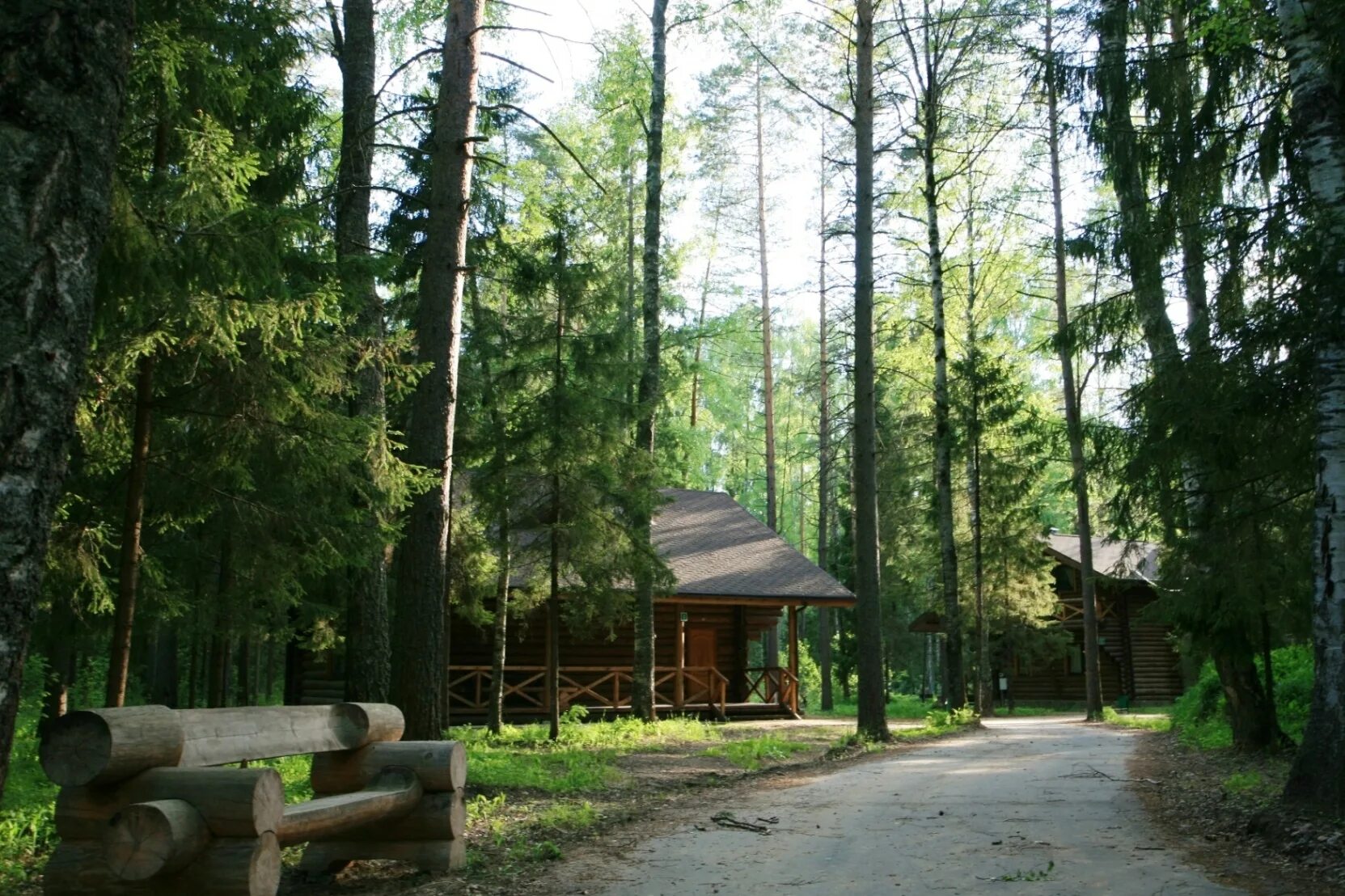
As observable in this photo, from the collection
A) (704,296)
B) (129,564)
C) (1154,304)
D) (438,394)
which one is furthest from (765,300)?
(129,564)

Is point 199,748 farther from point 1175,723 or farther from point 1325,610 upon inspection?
point 1175,723

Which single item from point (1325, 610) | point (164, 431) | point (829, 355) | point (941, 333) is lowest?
point (1325, 610)

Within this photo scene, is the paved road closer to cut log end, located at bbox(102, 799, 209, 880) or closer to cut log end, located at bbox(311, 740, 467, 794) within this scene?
cut log end, located at bbox(311, 740, 467, 794)

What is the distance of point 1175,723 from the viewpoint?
18734mm

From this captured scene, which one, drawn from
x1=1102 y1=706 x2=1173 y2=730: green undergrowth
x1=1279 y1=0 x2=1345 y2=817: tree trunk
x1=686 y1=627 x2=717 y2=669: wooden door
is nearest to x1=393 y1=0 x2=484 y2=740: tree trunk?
x1=1279 y1=0 x2=1345 y2=817: tree trunk

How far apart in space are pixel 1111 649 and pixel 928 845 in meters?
30.7

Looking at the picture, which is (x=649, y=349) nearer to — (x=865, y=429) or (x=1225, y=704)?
(x=865, y=429)

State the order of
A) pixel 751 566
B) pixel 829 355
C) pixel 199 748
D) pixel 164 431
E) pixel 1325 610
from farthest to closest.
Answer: pixel 829 355
pixel 751 566
pixel 164 431
pixel 1325 610
pixel 199 748

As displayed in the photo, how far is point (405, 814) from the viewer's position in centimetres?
653

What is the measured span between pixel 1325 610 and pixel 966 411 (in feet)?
61.9

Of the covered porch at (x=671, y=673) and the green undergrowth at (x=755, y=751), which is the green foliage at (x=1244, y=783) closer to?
the green undergrowth at (x=755, y=751)

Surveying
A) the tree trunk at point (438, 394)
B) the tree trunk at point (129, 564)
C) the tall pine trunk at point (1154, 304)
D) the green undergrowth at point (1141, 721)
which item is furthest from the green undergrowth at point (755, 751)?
the tree trunk at point (129, 564)

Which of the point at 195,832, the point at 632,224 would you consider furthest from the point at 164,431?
the point at 632,224

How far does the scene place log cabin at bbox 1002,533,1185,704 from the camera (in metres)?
34.6
